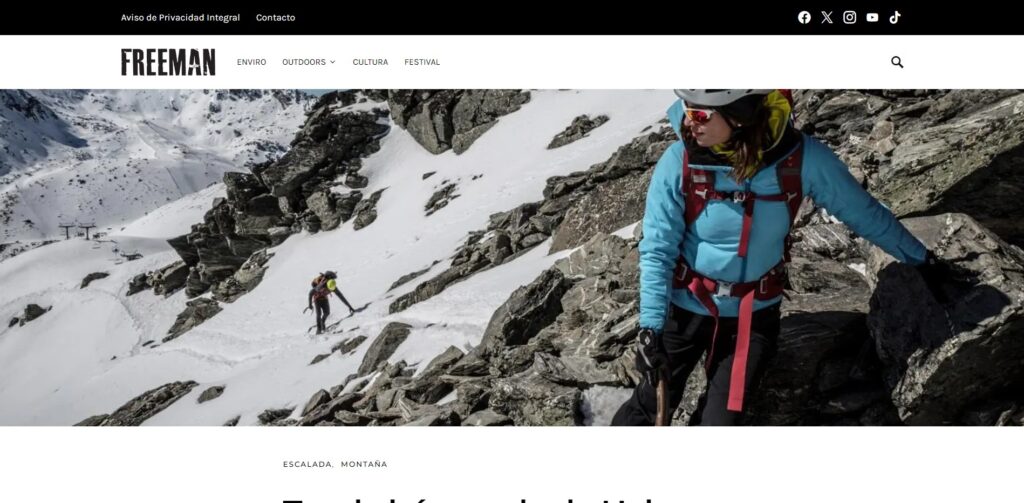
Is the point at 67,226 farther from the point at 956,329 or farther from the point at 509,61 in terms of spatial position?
the point at 956,329

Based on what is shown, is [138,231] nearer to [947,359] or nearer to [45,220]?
[45,220]

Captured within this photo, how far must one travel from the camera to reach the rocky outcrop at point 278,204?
52.9 metres

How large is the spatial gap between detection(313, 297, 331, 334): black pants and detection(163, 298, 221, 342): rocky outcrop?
21.4m

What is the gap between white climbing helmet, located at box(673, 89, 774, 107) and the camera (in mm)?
3617

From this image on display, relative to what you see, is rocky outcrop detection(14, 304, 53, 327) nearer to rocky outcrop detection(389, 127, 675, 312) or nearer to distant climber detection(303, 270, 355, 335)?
distant climber detection(303, 270, 355, 335)

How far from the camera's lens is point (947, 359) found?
399cm

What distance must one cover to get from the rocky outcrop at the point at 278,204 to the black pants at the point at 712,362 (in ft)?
161

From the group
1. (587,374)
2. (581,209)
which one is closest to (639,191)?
(581,209)

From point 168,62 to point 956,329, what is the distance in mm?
6322

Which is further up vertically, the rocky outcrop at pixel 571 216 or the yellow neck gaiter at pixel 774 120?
the yellow neck gaiter at pixel 774 120

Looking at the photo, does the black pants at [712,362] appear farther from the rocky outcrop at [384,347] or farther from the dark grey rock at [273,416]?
the dark grey rock at [273,416]

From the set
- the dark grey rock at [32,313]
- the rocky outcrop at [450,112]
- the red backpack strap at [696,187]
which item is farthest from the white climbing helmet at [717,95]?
the dark grey rock at [32,313]

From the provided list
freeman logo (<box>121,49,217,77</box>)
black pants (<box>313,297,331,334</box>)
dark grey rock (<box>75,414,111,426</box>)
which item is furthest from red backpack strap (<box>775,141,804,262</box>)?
dark grey rock (<box>75,414,111,426</box>)
